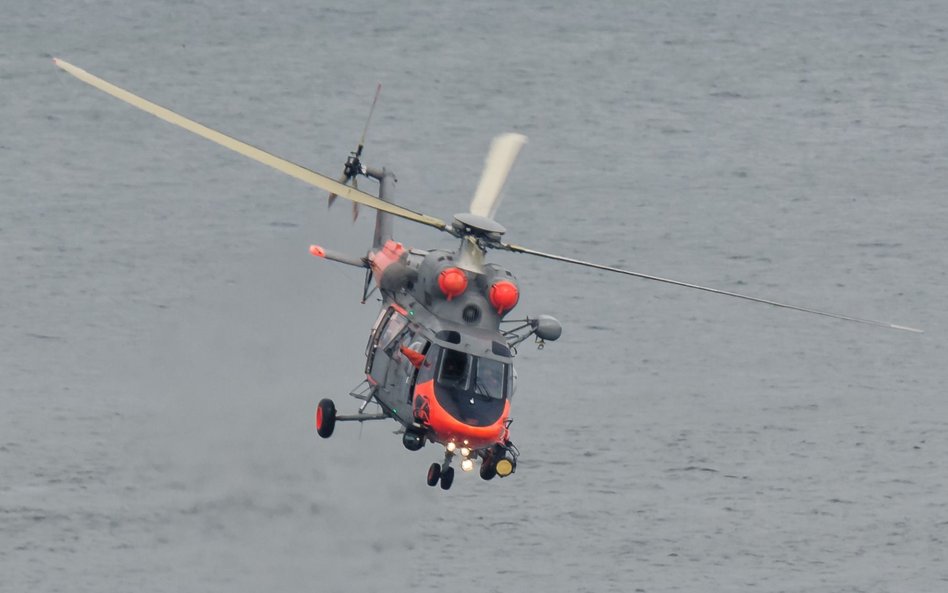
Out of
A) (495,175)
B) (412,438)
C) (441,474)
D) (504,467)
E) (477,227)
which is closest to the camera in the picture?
(504,467)

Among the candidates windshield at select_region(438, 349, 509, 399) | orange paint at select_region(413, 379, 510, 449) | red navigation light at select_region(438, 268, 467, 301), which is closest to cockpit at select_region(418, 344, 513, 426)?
windshield at select_region(438, 349, 509, 399)

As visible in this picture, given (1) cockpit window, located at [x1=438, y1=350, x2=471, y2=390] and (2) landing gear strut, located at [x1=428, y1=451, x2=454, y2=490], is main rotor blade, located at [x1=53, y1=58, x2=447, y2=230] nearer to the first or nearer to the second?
(1) cockpit window, located at [x1=438, y1=350, x2=471, y2=390]

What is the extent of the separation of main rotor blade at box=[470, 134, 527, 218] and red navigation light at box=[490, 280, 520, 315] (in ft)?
12.9

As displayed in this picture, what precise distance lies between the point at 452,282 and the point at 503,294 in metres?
1.42

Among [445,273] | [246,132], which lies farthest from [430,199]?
[445,273]

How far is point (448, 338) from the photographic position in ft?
161

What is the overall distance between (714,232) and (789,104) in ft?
87.6

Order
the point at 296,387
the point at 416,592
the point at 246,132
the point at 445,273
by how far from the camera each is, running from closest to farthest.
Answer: the point at 445,273, the point at 416,592, the point at 296,387, the point at 246,132

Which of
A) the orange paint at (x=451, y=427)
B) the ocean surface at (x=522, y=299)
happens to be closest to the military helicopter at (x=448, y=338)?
the orange paint at (x=451, y=427)

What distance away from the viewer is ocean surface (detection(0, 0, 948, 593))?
83.9 meters

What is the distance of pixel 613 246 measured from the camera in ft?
376

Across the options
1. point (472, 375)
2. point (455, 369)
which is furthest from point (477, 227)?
point (472, 375)

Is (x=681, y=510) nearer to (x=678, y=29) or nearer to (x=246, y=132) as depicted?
(x=246, y=132)

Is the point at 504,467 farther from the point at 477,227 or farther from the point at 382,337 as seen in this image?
the point at 477,227
